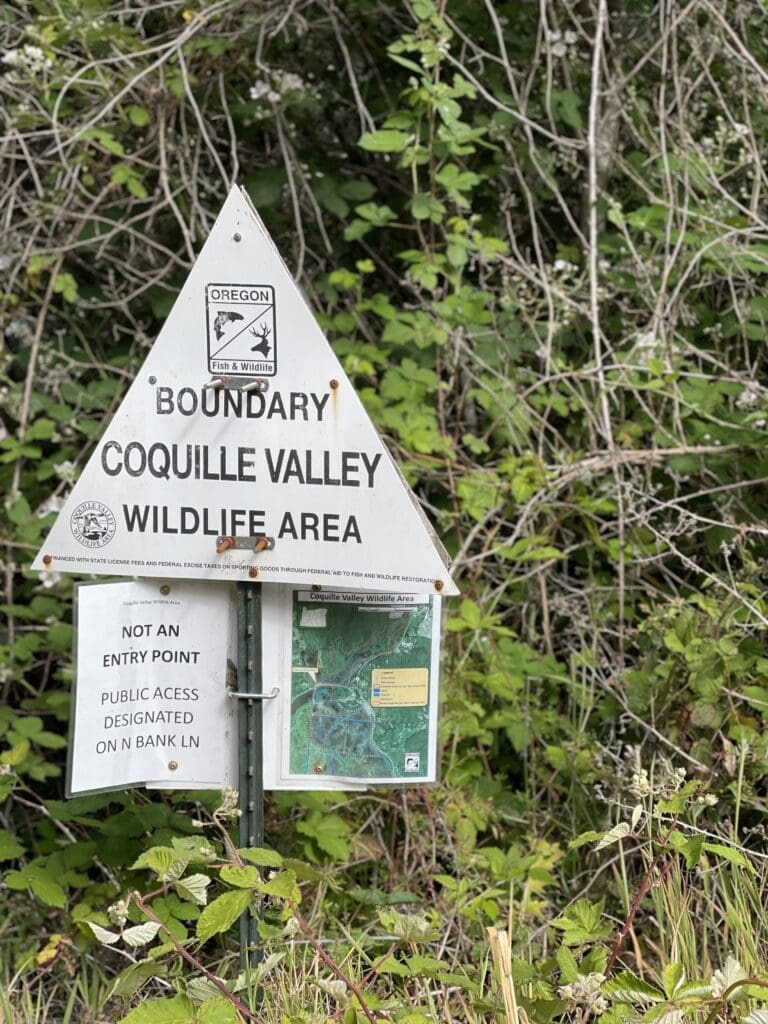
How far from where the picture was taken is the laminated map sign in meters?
2.33

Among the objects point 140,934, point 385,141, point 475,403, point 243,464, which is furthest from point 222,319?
point 475,403

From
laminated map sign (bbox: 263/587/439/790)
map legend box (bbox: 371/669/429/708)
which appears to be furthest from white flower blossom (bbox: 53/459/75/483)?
map legend box (bbox: 371/669/429/708)

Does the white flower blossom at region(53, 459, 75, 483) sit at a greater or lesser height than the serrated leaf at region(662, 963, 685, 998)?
greater

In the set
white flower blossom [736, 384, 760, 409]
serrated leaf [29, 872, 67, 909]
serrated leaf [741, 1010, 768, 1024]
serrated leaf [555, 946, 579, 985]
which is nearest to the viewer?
serrated leaf [741, 1010, 768, 1024]

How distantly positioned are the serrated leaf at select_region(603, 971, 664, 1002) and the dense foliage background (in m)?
0.41

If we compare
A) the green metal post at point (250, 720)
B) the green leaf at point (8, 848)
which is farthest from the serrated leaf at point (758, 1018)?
the green leaf at point (8, 848)

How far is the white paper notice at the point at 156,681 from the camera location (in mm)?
2309

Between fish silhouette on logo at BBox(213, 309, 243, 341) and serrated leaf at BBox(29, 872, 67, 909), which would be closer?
fish silhouette on logo at BBox(213, 309, 243, 341)

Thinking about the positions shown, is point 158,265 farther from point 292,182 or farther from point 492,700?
point 492,700

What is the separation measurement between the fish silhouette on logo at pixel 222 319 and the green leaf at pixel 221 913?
1.03 m

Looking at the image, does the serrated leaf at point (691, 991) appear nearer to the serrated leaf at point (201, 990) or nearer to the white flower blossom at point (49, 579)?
the serrated leaf at point (201, 990)

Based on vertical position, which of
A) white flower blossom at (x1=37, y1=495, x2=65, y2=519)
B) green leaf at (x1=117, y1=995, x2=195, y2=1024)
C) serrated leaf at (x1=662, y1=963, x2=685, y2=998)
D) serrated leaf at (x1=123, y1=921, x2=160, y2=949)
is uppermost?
white flower blossom at (x1=37, y1=495, x2=65, y2=519)

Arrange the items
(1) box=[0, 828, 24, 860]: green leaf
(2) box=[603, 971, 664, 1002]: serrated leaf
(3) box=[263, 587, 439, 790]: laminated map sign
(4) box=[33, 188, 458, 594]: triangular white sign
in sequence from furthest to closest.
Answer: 1. (1) box=[0, 828, 24, 860]: green leaf
2. (3) box=[263, 587, 439, 790]: laminated map sign
3. (4) box=[33, 188, 458, 594]: triangular white sign
4. (2) box=[603, 971, 664, 1002]: serrated leaf

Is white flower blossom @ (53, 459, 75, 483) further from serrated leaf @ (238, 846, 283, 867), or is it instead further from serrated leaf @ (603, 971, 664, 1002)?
serrated leaf @ (603, 971, 664, 1002)
